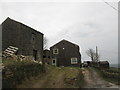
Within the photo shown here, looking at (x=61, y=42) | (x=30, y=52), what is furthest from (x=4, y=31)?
(x=61, y=42)

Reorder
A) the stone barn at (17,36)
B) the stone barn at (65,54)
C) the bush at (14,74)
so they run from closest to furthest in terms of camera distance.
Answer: the bush at (14,74), the stone barn at (17,36), the stone barn at (65,54)

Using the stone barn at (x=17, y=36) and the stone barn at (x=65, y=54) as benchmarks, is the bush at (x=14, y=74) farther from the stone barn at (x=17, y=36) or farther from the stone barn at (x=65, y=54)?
the stone barn at (x=65, y=54)

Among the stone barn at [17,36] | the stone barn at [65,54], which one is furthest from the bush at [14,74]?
the stone barn at [65,54]

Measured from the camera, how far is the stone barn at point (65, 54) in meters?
52.0

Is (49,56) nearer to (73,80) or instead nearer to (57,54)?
(57,54)

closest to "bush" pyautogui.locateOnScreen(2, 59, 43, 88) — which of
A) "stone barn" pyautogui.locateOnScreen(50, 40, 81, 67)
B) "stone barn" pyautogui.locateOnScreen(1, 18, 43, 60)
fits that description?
"stone barn" pyautogui.locateOnScreen(1, 18, 43, 60)

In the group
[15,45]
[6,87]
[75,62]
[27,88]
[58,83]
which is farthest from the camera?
[75,62]

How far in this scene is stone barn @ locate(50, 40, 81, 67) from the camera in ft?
171

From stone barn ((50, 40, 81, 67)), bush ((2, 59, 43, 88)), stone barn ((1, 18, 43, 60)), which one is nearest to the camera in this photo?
bush ((2, 59, 43, 88))

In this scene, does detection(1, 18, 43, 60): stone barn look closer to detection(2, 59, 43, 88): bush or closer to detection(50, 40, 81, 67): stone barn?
detection(2, 59, 43, 88): bush

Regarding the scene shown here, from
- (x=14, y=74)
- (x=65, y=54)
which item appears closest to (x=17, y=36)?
(x=14, y=74)

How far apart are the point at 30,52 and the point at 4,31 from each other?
220 inches

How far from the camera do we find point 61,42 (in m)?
53.0

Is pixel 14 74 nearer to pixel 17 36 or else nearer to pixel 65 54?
pixel 17 36
